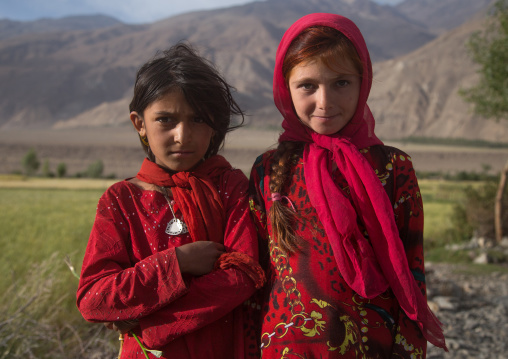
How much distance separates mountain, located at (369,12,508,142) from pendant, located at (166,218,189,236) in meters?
72.7

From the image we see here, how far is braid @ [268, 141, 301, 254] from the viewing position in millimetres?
2016

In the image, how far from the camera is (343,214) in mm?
1919

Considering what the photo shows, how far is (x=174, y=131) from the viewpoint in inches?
83.3

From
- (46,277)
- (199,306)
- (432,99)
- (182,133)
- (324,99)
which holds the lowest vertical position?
(432,99)

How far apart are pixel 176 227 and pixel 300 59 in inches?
33.7

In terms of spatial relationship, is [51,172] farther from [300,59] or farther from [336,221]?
[336,221]

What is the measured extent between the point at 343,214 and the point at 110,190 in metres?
0.96

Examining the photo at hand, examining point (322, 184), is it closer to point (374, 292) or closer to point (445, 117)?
point (374, 292)

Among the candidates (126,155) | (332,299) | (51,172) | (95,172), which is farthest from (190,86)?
(126,155)

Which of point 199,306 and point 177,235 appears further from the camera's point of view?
point 177,235

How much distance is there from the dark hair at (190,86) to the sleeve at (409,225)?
2.61 feet

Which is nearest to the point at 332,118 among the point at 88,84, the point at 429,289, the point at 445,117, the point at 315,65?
the point at 315,65

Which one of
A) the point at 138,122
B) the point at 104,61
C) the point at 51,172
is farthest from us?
the point at 104,61

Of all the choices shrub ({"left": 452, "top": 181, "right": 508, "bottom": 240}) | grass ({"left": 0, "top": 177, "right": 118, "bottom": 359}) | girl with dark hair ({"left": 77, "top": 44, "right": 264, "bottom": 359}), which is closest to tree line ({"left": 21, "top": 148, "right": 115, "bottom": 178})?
grass ({"left": 0, "top": 177, "right": 118, "bottom": 359})
